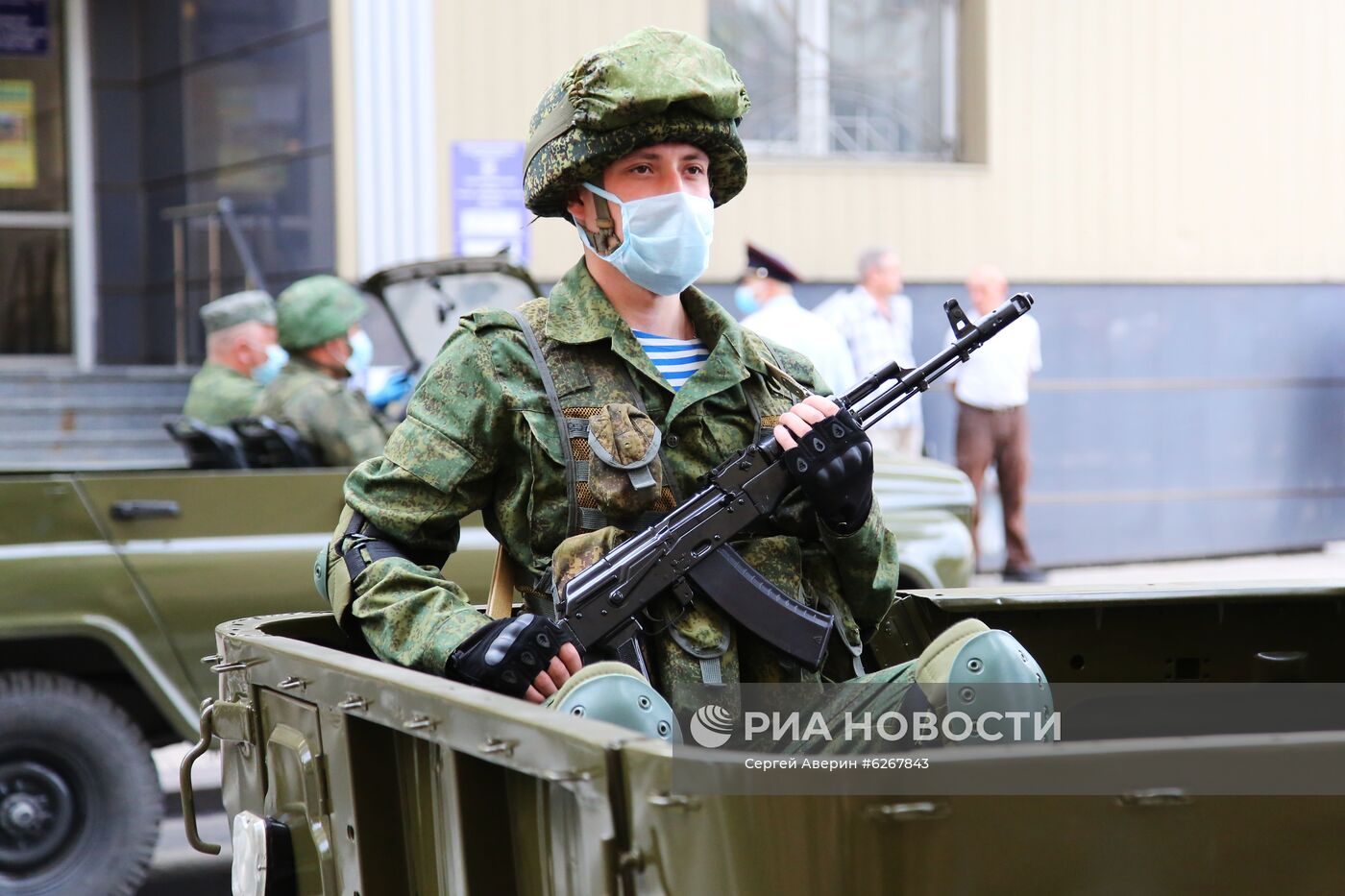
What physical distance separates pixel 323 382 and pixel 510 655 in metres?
3.52

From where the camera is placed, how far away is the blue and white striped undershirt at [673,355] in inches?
117

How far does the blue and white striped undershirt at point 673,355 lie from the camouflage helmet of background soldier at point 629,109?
0.61 feet

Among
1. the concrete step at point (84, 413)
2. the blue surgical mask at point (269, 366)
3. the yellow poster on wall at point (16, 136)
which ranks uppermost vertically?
the yellow poster on wall at point (16, 136)

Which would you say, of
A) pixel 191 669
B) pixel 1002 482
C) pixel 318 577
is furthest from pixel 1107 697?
pixel 1002 482

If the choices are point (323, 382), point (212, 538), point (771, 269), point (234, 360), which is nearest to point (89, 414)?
point (234, 360)

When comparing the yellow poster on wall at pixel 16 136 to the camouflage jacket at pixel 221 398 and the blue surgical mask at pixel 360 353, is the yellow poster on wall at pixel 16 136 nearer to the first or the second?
the blue surgical mask at pixel 360 353

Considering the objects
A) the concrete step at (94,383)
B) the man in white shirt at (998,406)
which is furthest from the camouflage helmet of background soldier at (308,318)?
the man in white shirt at (998,406)

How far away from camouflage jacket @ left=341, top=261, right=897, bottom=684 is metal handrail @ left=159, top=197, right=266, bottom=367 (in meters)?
7.84

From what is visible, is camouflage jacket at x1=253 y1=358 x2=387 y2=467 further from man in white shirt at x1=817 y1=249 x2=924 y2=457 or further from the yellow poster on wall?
the yellow poster on wall

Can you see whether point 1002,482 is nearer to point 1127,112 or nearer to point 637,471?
point 1127,112

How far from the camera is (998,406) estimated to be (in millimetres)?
10477

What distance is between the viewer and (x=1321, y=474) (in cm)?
1250

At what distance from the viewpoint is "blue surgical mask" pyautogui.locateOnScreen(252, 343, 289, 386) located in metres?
7.57

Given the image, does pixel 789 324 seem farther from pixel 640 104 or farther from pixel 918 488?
pixel 640 104
